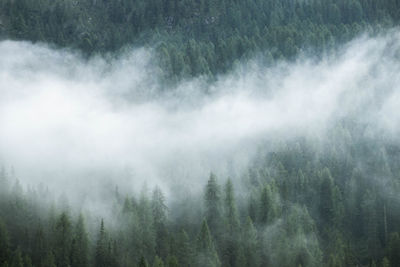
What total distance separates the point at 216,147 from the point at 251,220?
1796 inches

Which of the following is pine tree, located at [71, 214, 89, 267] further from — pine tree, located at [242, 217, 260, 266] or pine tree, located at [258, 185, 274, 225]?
pine tree, located at [258, 185, 274, 225]

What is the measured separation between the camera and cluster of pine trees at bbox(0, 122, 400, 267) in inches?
3740

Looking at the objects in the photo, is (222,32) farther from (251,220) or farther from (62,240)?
(62,240)

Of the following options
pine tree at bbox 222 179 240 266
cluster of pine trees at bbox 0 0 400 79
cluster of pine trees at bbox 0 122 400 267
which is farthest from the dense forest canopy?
cluster of pine trees at bbox 0 0 400 79

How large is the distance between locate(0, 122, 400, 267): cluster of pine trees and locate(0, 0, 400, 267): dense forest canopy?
335 millimetres

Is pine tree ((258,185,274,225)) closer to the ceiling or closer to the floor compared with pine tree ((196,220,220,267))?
closer to the ceiling

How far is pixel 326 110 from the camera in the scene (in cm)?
15150

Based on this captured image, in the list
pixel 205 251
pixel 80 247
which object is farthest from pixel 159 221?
pixel 80 247

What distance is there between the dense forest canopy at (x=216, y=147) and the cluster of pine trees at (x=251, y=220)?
335mm

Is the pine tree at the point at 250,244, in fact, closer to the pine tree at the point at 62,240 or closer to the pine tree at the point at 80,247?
the pine tree at the point at 80,247

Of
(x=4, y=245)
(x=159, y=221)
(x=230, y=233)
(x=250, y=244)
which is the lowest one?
(x=250, y=244)

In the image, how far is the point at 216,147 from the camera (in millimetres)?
144875

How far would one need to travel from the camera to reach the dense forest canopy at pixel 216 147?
99.9m

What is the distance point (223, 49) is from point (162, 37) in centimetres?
2754
